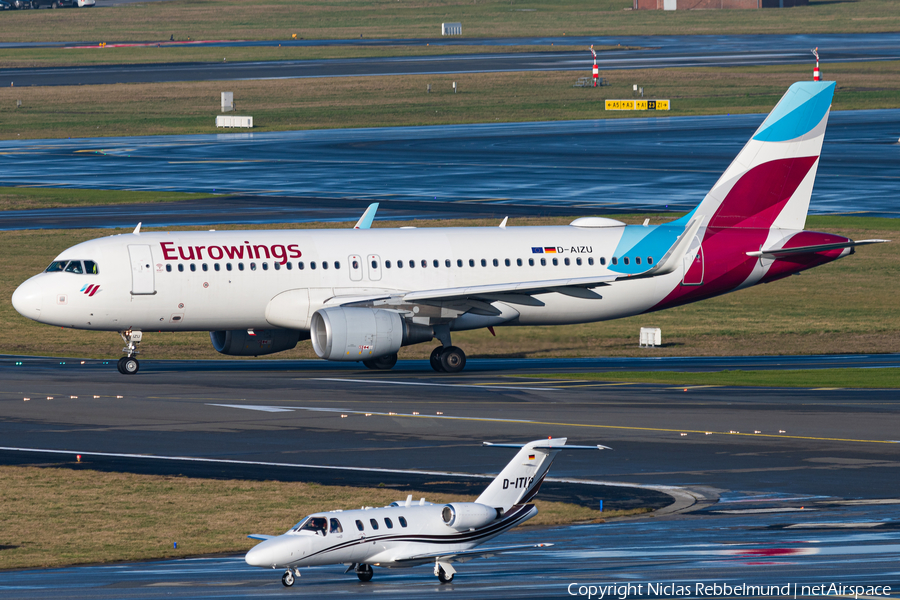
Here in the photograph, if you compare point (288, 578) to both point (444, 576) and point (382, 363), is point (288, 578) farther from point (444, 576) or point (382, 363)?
point (382, 363)

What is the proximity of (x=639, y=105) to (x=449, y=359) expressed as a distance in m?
94.0

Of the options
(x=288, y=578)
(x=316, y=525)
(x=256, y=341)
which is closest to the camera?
(x=316, y=525)

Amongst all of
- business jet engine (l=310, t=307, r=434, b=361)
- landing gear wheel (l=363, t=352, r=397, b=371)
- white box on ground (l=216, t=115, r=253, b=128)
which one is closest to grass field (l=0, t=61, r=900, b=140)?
Answer: white box on ground (l=216, t=115, r=253, b=128)

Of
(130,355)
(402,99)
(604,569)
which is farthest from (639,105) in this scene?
(604,569)

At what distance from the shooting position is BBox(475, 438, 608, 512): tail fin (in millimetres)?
22219

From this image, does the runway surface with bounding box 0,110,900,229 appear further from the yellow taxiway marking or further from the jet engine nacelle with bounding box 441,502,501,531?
the jet engine nacelle with bounding box 441,502,501,531

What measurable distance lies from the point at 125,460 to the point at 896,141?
89.0 metres

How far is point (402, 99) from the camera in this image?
5876 inches

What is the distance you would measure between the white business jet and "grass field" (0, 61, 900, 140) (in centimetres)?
11006

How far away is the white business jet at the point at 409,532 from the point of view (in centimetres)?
1995

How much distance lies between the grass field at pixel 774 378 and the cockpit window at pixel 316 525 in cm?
2706

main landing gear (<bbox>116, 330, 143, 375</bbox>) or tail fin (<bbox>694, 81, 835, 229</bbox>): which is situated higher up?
tail fin (<bbox>694, 81, 835, 229</bbox>)

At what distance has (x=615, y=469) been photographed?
3288 centimetres

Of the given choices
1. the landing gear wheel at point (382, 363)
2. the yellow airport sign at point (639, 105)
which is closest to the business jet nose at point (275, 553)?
the landing gear wheel at point (382, 363)
